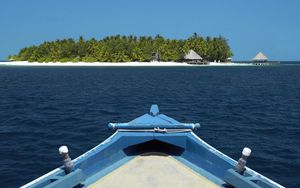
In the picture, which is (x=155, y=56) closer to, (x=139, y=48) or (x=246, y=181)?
(x=139, y=48)

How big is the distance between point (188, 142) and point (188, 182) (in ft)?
6.60


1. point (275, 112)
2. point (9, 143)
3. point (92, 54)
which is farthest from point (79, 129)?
point (92, 54)

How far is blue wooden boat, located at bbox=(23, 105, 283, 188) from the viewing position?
8617 millimetres

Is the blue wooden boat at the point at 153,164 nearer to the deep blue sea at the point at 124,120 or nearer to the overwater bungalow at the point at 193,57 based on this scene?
the deep blue sea at the point at 124,120

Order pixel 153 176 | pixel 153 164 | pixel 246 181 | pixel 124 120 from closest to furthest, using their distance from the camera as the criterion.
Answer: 1. pixel 246 181
2. pixel 153 176
3. pixel 153 164
4. pixel 124 120

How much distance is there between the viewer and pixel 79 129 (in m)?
25.3

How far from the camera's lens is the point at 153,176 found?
1039 centimetres

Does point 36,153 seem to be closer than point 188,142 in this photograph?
No

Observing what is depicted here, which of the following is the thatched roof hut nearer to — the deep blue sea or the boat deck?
the deep blue sea

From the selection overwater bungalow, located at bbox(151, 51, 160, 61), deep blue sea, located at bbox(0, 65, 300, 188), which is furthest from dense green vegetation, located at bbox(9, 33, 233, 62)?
deep blue sea, located at bbox(0, 65, 300, 188)

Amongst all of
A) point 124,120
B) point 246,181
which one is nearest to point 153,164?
point 246,181

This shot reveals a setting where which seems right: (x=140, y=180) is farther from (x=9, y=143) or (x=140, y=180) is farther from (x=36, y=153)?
(x=9, y=143)

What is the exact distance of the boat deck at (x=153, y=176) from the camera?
9828mm

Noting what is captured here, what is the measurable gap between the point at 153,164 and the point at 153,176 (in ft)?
3.27
